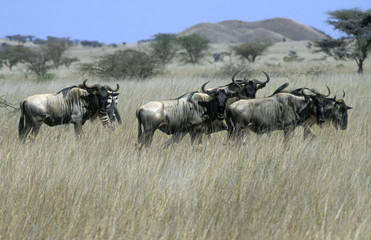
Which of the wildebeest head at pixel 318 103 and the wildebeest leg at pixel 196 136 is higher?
the wildebeest head at pixel 318 103

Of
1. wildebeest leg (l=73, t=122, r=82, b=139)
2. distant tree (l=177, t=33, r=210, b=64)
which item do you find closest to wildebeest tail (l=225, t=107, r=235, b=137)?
wildebeest leg (l=73, t=122, r=82, b=139)

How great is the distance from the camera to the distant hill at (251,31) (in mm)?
166125

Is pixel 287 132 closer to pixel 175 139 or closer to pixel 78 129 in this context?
pixel 175 139

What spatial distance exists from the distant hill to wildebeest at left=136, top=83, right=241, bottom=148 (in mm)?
157895

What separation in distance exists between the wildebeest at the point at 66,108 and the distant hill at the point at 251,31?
518 feet

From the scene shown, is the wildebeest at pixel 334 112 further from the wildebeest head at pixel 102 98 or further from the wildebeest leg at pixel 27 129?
the wildebeest leg at pixel 27 129

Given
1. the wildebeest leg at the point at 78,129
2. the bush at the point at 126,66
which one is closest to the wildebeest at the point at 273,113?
the wildebeest leg at the point at 78,129

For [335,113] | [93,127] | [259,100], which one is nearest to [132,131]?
[93,127]

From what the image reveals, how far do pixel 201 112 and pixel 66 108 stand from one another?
6.76ft

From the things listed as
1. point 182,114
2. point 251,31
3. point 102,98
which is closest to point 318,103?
point 182,114

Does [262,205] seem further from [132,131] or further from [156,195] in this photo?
[132,131]

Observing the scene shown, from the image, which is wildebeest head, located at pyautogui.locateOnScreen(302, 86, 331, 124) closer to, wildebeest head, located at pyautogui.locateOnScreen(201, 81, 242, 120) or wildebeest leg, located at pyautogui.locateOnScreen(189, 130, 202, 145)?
wildebeest head, located at pyautogui.locateOnScreen(201, 81, 242, 120)

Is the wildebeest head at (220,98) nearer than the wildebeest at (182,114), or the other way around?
the wildebeest at (182,114)

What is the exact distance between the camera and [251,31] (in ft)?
570
